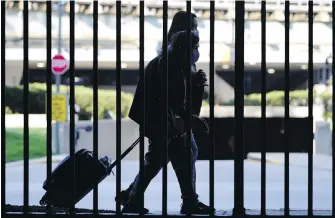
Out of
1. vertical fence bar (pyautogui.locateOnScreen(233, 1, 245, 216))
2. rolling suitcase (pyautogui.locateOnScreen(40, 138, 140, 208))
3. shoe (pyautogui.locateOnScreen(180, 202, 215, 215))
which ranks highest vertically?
vertical fence bar (pyautogui.locateOnScreen(233, 1, 245, 216))

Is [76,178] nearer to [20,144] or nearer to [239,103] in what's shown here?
[239,103]

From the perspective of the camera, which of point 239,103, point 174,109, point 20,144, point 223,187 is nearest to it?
point 239,103

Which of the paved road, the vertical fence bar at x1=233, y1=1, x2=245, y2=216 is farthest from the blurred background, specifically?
the vertical fence bar at x1=233, y1=1, x2=245, y2=216

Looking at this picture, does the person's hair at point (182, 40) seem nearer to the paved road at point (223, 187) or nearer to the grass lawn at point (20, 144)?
the paved road at point (223, 187)

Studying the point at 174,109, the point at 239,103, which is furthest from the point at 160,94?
the point at 239,103

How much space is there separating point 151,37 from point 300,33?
774 cm

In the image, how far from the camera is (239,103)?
4.13 meters

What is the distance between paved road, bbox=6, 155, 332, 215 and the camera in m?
7.74

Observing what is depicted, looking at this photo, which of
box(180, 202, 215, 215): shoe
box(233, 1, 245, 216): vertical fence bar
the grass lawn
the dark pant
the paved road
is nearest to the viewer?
box(233, 1, 245, 216): vertical fence bar

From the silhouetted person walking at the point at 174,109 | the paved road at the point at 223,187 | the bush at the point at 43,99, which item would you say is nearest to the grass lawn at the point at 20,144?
the bush at the point at 43,99

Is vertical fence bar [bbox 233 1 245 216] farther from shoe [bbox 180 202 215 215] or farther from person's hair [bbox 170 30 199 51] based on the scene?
person's hair [bbox 170 30 199 51]

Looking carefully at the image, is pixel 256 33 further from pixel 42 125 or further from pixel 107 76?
pixel 107 76

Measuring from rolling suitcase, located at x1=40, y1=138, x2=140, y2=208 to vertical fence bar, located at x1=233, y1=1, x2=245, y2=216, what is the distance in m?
1.06

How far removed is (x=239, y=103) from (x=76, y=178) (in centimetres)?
156
